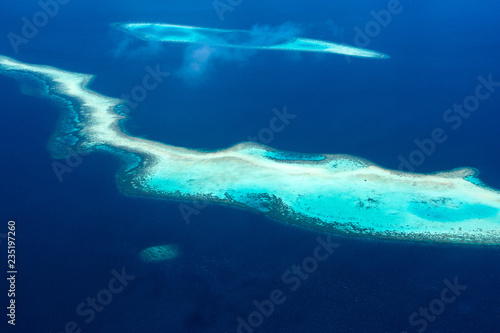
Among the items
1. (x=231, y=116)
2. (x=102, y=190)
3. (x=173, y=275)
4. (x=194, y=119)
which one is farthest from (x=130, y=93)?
(x=173, y=275)

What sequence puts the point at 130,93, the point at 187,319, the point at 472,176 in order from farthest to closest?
the point at 130,93, the point at 472,176, the point at 187,319

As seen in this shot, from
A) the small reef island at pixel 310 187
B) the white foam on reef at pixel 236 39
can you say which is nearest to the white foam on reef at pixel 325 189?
the small reef island at pixel 310 187

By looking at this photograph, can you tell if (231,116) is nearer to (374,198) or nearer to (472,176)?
(374,198)

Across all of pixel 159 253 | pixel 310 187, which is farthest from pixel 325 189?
pixel 159 253

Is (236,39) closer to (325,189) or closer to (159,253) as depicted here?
(325,189)

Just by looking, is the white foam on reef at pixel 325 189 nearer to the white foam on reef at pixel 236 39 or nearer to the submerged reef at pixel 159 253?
the submerged reef at pixel 159 253

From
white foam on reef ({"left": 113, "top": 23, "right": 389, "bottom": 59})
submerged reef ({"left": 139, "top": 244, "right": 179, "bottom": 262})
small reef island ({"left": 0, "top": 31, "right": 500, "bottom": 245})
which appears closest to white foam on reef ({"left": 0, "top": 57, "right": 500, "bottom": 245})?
small reef island ({"left": 0, "top": 31, "right": 500, "bottom": 245})

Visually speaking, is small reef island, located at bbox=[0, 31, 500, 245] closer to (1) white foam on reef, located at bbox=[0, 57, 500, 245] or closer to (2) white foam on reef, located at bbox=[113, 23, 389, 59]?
(1) white foam on reef, located at bbox=[0, 57, 500, 245]
